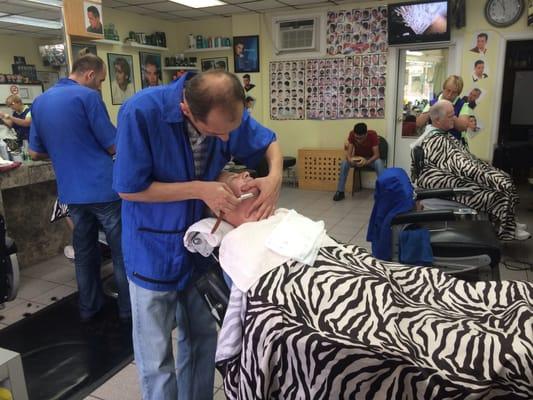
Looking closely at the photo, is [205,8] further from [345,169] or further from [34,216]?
[34,216]

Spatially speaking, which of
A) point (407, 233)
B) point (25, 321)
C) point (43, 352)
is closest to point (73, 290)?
point (25, 321)

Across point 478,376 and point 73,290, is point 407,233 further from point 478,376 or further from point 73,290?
point 73,290

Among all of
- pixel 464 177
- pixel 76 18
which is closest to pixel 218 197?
pixel 464 177

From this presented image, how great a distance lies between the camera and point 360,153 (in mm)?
5723

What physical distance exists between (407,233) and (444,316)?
4.44ft

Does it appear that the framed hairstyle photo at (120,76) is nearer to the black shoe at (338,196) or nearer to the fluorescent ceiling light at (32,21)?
the fluorescent ceiling light at (32,21)

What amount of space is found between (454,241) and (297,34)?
14.9ft

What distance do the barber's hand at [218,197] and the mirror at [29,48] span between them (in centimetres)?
300

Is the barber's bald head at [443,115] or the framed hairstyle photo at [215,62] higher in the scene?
the framed hairstyle photo at [215,62]

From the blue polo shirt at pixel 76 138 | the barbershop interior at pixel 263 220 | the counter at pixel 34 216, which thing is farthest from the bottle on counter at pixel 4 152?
the blue polo shirt at pixel 76 138

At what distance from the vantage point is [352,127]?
242 inches

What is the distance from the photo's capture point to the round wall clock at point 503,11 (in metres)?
4.95

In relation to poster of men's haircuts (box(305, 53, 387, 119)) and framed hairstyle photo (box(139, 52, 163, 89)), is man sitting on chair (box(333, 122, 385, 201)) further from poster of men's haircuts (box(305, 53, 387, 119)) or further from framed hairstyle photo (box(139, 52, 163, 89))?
framed hairstyle photo (box(139, 52, 163, 89))

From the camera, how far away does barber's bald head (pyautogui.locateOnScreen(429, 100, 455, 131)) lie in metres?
3.21
